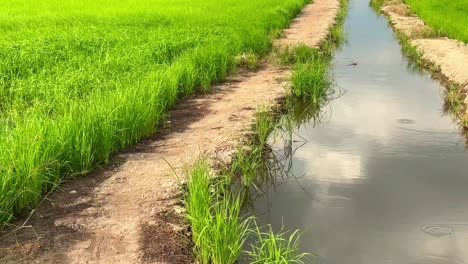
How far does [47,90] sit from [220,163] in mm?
2577

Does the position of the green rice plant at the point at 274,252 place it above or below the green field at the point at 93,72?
below

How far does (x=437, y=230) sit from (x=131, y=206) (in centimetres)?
216

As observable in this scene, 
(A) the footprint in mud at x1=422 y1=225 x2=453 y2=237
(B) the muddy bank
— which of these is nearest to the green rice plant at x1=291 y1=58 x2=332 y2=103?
(B) the muddy bank

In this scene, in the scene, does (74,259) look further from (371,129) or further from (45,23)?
(45,23)

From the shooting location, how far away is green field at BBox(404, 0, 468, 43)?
1221 cm

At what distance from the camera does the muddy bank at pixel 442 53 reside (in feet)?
27.9

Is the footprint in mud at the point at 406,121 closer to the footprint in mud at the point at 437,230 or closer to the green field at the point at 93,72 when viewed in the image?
the green field at the point at 93,72

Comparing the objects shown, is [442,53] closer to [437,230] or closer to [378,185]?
[378,185]

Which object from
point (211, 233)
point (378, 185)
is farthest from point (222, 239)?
point (378, 185)

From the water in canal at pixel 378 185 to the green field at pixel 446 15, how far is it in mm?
4463

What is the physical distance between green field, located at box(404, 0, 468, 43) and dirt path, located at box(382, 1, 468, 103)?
238 mm

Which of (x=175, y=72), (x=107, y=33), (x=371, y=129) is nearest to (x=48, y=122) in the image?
(x=175, y=72)

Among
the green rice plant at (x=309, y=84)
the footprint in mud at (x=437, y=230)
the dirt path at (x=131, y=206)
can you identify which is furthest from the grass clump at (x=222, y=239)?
the green rice plant at (x=309, y=84)

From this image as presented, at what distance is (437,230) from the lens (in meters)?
3.92
